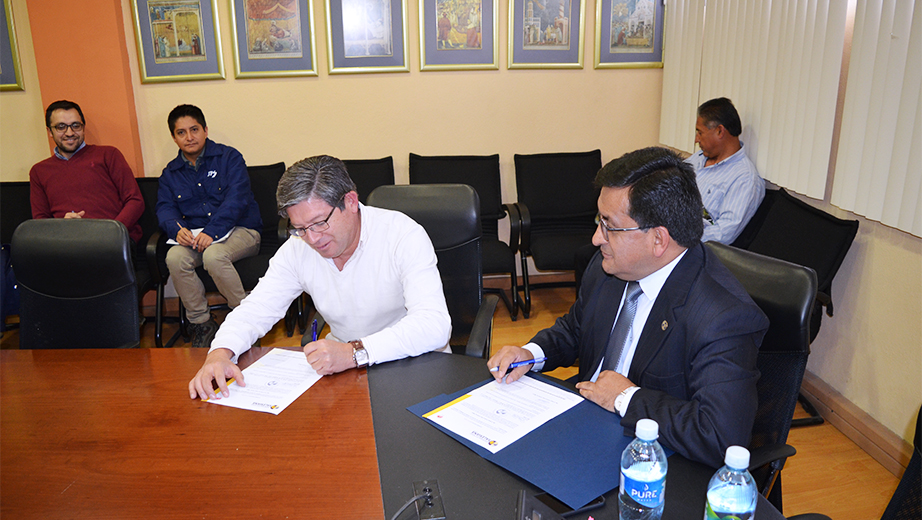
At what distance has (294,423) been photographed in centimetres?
142

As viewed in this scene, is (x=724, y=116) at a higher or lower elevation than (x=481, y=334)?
higher

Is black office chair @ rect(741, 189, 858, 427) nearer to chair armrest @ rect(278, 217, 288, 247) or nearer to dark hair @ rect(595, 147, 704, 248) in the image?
dark hair @ rect(595, 147, 704, 248)

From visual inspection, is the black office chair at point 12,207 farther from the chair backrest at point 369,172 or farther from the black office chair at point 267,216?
the chair backrest at point 369,172

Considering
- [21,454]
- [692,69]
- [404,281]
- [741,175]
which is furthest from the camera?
[692,69]

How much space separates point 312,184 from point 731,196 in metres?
2.32

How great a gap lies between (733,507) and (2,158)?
5.08 meters

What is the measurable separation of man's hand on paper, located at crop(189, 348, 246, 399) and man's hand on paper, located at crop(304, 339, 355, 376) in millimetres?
191

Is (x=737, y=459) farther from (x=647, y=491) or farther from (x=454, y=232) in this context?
(x=454, y=232)

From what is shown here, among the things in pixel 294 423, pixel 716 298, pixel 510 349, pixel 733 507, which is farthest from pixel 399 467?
pixel 716 298

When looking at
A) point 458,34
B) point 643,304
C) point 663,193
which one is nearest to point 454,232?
point 643,304

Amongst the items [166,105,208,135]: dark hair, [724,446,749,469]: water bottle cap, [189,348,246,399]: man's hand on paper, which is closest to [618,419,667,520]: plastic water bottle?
[724,446,749,469]: water bottle cap

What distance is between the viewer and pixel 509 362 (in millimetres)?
1567

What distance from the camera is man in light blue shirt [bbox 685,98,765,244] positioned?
315 cm

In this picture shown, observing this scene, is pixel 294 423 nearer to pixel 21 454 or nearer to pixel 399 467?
pixel 399 467
